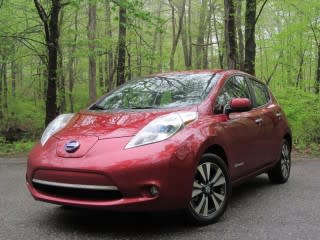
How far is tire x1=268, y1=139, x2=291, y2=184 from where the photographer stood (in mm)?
6441

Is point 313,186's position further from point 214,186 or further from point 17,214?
point 17,214

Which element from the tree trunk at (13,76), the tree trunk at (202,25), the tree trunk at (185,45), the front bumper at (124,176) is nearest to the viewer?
the front bumper at (124,176)

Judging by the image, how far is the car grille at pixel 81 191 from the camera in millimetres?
3844

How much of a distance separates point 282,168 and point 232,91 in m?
1.82

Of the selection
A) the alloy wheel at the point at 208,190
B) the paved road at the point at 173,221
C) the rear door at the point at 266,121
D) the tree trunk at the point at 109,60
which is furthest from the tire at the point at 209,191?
the tree trunk at the point at 109,60

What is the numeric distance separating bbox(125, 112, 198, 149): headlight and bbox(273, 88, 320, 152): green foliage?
7092 millimetres

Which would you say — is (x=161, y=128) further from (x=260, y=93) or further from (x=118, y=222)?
(x=260, y=93)

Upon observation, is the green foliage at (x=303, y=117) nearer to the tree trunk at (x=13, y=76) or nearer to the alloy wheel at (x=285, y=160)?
the alloy wheel at (x=285, y=160)

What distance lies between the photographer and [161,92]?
5098 mm

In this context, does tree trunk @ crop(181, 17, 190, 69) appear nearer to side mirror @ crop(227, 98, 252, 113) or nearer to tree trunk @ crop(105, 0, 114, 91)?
tree trunk @ crop(105, 0, 114, 91)

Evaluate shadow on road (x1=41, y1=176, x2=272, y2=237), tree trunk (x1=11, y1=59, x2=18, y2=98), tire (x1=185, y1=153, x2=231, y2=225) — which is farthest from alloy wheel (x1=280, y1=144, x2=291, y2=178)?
tree trunk (x1=11, y1=59, x2=18, y2=98)

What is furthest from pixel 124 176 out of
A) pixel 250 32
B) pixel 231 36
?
pixel 250 32

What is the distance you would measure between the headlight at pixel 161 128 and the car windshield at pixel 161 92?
44cm

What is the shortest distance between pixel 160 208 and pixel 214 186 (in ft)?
2.52
